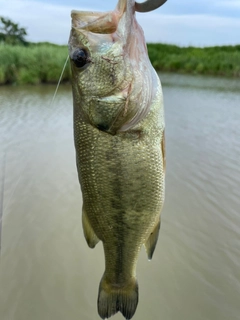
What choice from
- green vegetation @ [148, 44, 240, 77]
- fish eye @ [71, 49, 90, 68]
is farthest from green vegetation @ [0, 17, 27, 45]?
fish eye @ [71, 49, 90, 68]

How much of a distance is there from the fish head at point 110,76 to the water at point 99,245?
2408 mm

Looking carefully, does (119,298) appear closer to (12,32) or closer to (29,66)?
(29,66)

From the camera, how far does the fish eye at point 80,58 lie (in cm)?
148

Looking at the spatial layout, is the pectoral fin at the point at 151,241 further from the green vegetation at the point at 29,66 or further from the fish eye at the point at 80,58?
the green vegetation at the point at 29,66

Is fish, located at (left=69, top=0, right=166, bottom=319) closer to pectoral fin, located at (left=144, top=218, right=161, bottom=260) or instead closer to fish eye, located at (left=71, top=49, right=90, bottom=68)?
fish eye, located at (left=71, top=49, right=90, bottom=68)

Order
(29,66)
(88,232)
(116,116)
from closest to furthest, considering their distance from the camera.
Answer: (116,116) < (88,232) < (29,66)

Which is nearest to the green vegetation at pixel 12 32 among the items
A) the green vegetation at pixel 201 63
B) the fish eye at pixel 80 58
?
the green vegetation at pixel 201 63

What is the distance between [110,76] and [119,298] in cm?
112

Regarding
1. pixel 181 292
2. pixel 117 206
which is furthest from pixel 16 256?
pixel 117 206

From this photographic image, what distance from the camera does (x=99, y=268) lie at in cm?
385

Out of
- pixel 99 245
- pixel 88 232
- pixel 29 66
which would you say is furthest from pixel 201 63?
pixel 88 232

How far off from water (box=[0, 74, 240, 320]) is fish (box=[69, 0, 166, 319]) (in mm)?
2122

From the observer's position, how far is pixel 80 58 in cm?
150

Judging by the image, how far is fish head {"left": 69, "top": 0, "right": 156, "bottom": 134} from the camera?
1468mm
